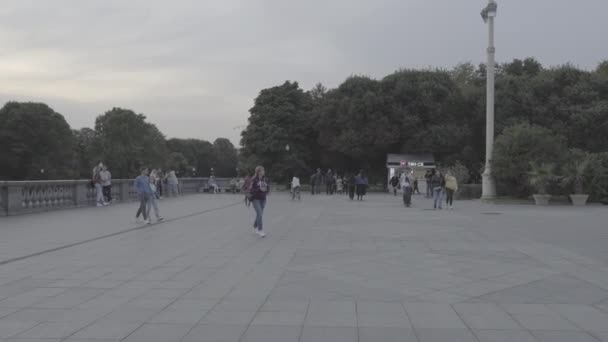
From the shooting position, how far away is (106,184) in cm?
2361

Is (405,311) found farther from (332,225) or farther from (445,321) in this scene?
(332,225)

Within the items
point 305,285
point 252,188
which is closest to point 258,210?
point 252,188

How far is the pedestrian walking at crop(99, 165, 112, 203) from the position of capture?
23031mm

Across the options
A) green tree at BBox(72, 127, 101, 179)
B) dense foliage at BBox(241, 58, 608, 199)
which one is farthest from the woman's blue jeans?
green tree at BBox(72, 127, 101, 179)

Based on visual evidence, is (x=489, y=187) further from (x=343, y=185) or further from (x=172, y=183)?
(x=172, y=183)

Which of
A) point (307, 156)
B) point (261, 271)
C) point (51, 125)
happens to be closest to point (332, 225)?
point (261, 271)

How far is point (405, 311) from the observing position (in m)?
5.95

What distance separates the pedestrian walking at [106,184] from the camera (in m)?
23.0

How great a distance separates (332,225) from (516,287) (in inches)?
322

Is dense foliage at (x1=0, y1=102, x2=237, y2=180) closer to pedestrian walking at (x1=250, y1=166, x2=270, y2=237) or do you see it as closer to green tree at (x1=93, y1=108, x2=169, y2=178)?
green tree at (x1=93, y1=108, x2=169, y2=178)

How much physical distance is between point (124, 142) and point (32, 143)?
15.9m

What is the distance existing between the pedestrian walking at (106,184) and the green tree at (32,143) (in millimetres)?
40434

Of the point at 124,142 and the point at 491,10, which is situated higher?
the point at 491,10

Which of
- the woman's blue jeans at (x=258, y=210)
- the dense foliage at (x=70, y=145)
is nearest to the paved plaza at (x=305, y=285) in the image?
the woman's blue jeans at (x=258, y=210)
